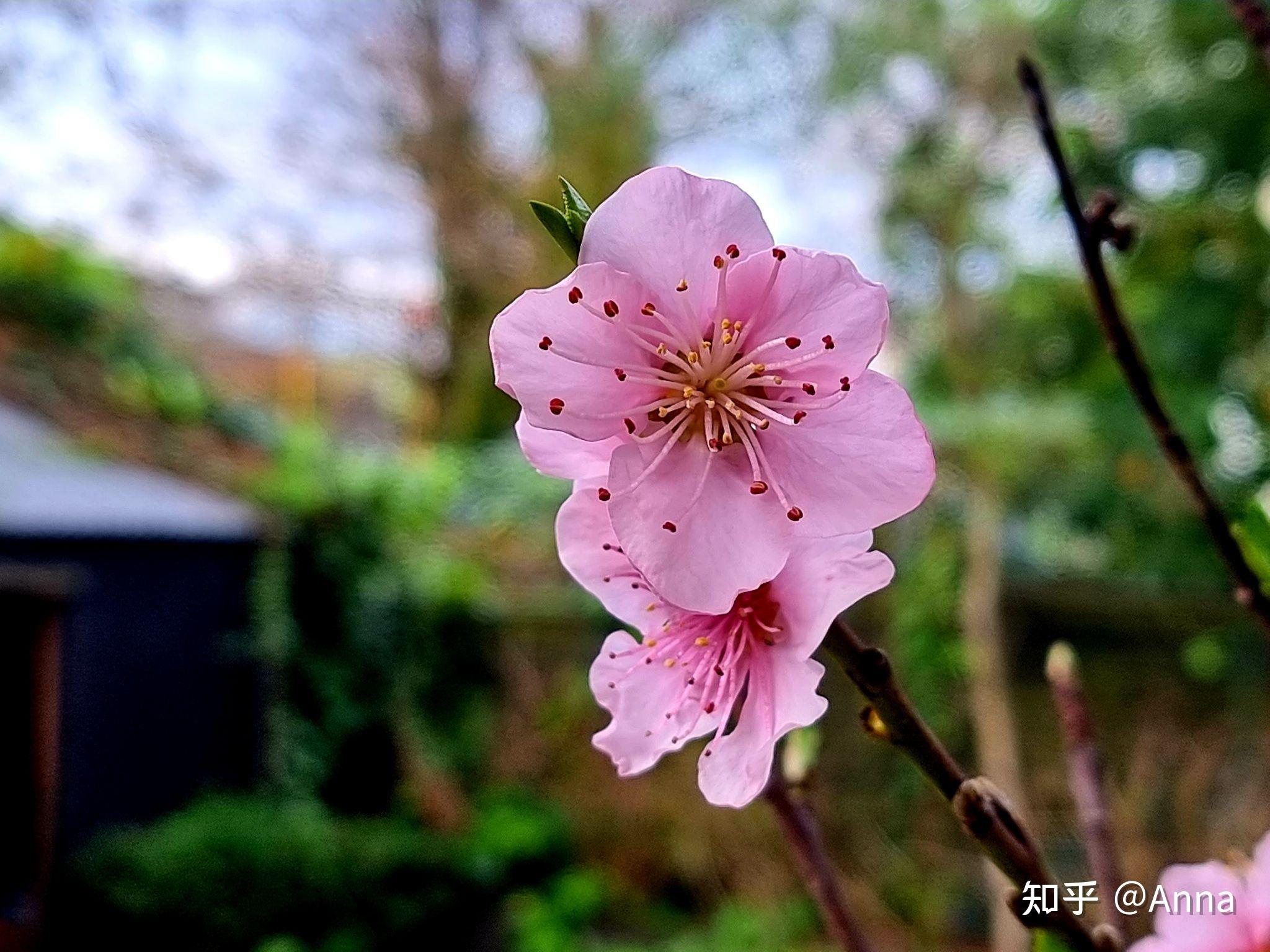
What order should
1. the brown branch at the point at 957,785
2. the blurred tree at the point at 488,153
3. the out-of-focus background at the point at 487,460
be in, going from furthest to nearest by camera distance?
the blurred tree at the point at 488,153, the out-of-focus background at the point at 487,460, the brown branch at the point at 957,785

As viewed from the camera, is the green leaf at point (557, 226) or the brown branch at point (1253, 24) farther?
the brown branch at point (1253, 24)

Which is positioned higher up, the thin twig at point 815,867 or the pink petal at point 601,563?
the pink petal at point 601,563

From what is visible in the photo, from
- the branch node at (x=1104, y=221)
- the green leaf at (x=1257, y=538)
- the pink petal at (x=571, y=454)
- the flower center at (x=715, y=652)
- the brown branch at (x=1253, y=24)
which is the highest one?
the brown branch at (x=1253, y=24)

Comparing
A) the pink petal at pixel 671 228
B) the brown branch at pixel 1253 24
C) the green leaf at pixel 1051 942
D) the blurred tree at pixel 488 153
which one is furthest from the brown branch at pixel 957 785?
the blurred tree at pixel 488 153

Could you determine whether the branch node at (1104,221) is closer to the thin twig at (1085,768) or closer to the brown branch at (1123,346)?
the brown branch at (1123,346)

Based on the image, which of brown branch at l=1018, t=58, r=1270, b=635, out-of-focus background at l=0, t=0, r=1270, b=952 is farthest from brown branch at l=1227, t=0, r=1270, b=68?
out-of-focus background at l=0, t=0, r=1270, b=952

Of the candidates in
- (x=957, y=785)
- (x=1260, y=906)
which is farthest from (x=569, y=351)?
(x=1260, y=906)

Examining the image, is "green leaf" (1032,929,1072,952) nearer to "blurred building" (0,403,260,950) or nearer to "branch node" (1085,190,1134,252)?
"branch node" (1085,190,1134,252)
